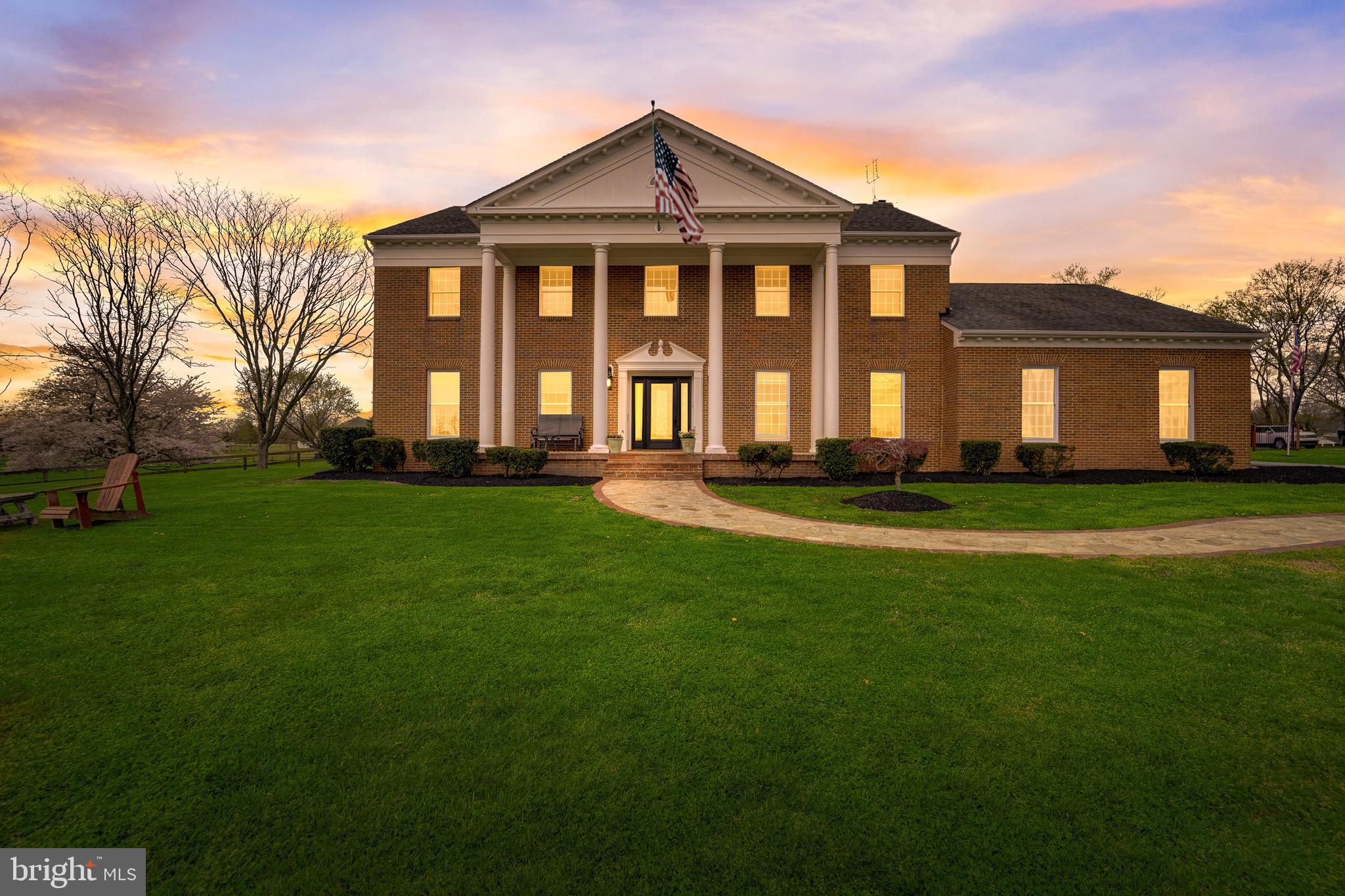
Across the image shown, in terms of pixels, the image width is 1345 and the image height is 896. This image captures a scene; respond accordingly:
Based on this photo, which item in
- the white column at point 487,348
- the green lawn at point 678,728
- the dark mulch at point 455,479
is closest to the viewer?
the green lawn at point 678,728

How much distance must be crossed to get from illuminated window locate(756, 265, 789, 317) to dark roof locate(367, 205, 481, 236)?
996 centimetres

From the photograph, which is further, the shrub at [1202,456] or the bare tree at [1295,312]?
the bare tree at [1295,312]

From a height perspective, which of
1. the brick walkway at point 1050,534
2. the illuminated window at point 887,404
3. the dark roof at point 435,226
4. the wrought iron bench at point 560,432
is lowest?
the brick walkway at point 1050,534

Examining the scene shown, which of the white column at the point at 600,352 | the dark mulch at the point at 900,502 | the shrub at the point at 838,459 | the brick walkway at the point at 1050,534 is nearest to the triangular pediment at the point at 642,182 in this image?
the white column at the point at 600,352

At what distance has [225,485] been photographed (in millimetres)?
15719

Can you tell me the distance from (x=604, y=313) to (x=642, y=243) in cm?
273

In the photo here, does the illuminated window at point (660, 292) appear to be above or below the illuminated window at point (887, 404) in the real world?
above

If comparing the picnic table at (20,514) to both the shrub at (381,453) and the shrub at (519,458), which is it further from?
the shrub at (519,458)

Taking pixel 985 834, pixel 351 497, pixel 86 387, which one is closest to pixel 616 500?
pixel 351 497

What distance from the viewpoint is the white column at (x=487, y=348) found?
691 inches

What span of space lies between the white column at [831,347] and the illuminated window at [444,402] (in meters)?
13.1

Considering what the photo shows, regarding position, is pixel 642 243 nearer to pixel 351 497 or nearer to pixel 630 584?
pixel 351 497

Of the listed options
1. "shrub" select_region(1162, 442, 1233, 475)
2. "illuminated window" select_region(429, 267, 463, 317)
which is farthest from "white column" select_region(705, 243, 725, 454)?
"shrub" select_region(1162, 442, 1233, 475)

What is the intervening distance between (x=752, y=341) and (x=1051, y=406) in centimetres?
Result: 1057
